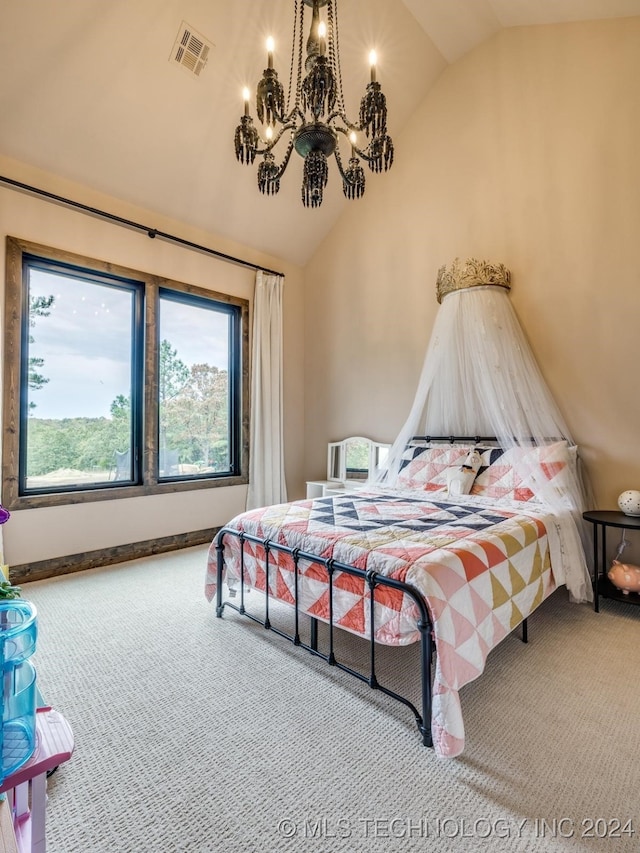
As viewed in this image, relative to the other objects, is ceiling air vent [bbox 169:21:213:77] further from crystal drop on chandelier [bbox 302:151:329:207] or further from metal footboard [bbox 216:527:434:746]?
metal footboard [bbox 216:527:434:746]

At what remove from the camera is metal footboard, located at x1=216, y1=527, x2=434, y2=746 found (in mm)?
1658

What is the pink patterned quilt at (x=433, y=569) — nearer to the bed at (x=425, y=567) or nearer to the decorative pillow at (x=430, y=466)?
the bed at (x=425, y=567)

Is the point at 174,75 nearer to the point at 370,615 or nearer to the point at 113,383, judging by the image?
the point at 113,383

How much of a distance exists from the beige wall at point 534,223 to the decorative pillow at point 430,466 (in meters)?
0.80

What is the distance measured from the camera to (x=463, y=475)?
10.7 ft

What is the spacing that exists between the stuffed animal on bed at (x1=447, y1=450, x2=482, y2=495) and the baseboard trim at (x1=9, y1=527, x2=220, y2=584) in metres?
2.55

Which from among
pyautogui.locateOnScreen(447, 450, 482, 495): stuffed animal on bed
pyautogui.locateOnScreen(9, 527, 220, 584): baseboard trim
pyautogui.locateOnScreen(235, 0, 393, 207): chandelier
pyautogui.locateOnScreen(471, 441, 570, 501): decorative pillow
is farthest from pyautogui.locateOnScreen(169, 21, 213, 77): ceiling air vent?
pyautogui.locateOnScreen(9, 527, 220, 584): baseboard trim

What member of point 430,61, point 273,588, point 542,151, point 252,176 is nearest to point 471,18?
point 430,61

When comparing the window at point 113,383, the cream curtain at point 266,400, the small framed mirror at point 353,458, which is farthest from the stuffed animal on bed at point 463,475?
the window at point 113,383

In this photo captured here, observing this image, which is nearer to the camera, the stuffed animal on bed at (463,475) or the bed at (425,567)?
the bed at (425,567)

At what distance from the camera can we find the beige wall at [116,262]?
334cm

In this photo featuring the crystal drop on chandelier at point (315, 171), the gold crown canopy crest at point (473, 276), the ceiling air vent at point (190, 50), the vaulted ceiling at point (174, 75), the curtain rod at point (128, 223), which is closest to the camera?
the crystal drop on chandelier at point (315, 171)

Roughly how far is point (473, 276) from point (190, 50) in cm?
274

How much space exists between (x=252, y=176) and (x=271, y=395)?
7.28ft
